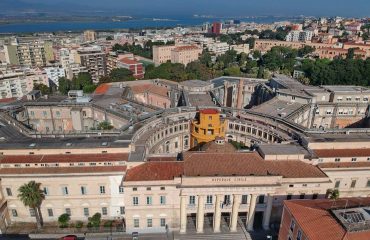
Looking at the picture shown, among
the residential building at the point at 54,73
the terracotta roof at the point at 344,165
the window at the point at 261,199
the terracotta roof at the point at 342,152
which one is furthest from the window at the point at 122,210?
the residential building at the point at 54,73

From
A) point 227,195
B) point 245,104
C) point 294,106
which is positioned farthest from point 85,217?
point 245,104

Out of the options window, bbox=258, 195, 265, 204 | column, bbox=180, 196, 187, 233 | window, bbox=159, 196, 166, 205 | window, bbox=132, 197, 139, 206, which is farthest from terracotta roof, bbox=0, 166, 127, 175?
window, bbox=258, 195, 265, 204

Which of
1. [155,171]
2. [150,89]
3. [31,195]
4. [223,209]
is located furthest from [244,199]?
[150,89]

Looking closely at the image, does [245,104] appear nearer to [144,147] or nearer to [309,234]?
[144,147]

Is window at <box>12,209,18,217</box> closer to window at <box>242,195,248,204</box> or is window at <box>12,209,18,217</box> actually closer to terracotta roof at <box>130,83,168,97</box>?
window at <box>242,195,248,204</box>

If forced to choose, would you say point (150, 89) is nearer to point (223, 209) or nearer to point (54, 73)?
point (223, 209)

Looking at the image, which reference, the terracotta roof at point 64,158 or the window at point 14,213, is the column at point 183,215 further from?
the window at point 14,213
